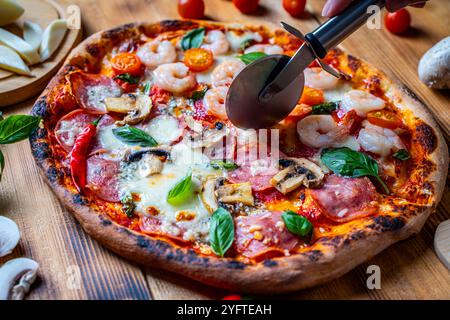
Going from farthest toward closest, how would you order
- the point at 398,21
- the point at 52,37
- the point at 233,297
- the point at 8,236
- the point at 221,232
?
the point at 398,21 < the point at 52,37 < the point at 8,236 < the point at 221,232 < the point at 233,297

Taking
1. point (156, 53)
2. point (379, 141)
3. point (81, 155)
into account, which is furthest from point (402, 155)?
point (81, 155)

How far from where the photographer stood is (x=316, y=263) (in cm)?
305

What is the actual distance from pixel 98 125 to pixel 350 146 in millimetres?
1716

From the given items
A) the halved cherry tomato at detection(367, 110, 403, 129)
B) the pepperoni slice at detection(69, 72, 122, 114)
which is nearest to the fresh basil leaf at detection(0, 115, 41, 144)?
the pepperoni slice at detection(69, 72, 122, 114)

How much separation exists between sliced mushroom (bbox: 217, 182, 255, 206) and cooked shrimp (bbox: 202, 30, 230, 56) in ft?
4.46

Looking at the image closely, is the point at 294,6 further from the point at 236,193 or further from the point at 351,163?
the point at 236,193

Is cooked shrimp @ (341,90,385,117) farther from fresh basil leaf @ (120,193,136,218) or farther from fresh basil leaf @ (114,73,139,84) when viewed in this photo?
fresh basil leaf @ (120,193,136,218)

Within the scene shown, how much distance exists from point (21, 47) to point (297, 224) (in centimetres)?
270

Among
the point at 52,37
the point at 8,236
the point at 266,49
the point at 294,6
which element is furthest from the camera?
the point at 294,6

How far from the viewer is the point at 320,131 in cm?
377

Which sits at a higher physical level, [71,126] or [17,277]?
[71,126]

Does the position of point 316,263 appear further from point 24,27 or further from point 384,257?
point 24,27

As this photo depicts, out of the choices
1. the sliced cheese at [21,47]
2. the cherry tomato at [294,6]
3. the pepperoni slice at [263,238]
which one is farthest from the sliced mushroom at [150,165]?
the cherry tomato at [294,6]
